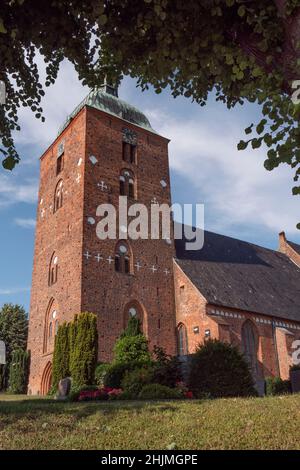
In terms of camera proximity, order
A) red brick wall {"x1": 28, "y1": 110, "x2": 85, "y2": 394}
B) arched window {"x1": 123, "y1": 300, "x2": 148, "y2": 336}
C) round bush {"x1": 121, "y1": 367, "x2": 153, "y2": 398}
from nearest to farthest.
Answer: round bush {"x1": 121, "y1": 367, "x2": 153, "y2": 398} → red brick wall {"x1": 28, "y1": 110, "x2": 85, "y2": 394} → arched window {"x1": 123, "y1": 300, "x2": 148, "y2": 336}

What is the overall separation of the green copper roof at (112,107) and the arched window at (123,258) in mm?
8622

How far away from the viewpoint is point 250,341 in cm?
2709

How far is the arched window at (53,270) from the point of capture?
26.4 metres

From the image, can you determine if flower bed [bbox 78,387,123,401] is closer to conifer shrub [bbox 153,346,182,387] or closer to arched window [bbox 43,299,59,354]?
conifer shrub [bbox 153,346,182,387]

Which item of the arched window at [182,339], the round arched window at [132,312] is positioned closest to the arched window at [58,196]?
the round arched window at [132,312]

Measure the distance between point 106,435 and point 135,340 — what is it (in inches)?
590

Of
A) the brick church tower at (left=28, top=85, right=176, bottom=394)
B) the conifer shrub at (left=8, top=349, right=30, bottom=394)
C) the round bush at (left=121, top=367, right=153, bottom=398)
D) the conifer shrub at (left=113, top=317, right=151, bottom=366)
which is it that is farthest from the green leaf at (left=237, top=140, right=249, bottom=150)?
the conifer shrub at (left=8, top=349, right=30, bottom=394)

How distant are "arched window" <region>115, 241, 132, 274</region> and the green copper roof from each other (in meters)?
8.62

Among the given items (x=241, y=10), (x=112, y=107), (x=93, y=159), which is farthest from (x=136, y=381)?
(x=112, y=107)

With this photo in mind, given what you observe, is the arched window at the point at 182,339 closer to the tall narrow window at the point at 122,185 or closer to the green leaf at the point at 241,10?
the tall narrow window at the point at 122,185

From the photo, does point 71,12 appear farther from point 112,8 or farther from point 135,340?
point 135,340

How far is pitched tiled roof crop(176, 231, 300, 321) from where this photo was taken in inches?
1090
